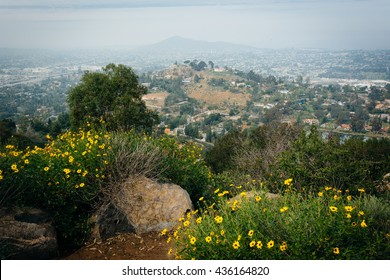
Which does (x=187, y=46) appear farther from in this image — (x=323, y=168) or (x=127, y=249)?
(x=127, y=249)

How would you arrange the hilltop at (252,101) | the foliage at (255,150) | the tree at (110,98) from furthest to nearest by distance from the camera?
the hilltop at (252,101) → the tree at (110,98) → the foliage at (255,150)

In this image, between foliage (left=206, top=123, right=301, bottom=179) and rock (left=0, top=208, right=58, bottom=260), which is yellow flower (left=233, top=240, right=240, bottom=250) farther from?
foliage (left=206, top=123, right=301, bottom=179)

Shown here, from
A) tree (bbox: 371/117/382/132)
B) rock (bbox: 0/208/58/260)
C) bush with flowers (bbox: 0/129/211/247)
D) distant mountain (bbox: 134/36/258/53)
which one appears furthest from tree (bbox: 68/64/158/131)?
distant mountain (bbox: 134/36/258/53)

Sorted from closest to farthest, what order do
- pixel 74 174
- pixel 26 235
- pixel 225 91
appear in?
pixel 26 235
pixel 74 174
pixel 225 91

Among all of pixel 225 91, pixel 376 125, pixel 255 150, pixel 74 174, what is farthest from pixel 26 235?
pixel 225 91

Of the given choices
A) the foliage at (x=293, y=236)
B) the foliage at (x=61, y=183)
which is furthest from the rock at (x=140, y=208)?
the foliage at (x=293, y=236)

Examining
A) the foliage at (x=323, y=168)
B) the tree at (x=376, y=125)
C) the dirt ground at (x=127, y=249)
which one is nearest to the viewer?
the dirt ground at (x=127, y=249)

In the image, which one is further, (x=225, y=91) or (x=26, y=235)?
(x=225, y=91)

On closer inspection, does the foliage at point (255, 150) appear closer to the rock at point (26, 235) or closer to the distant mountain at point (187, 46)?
the rock at point (26, 235)
